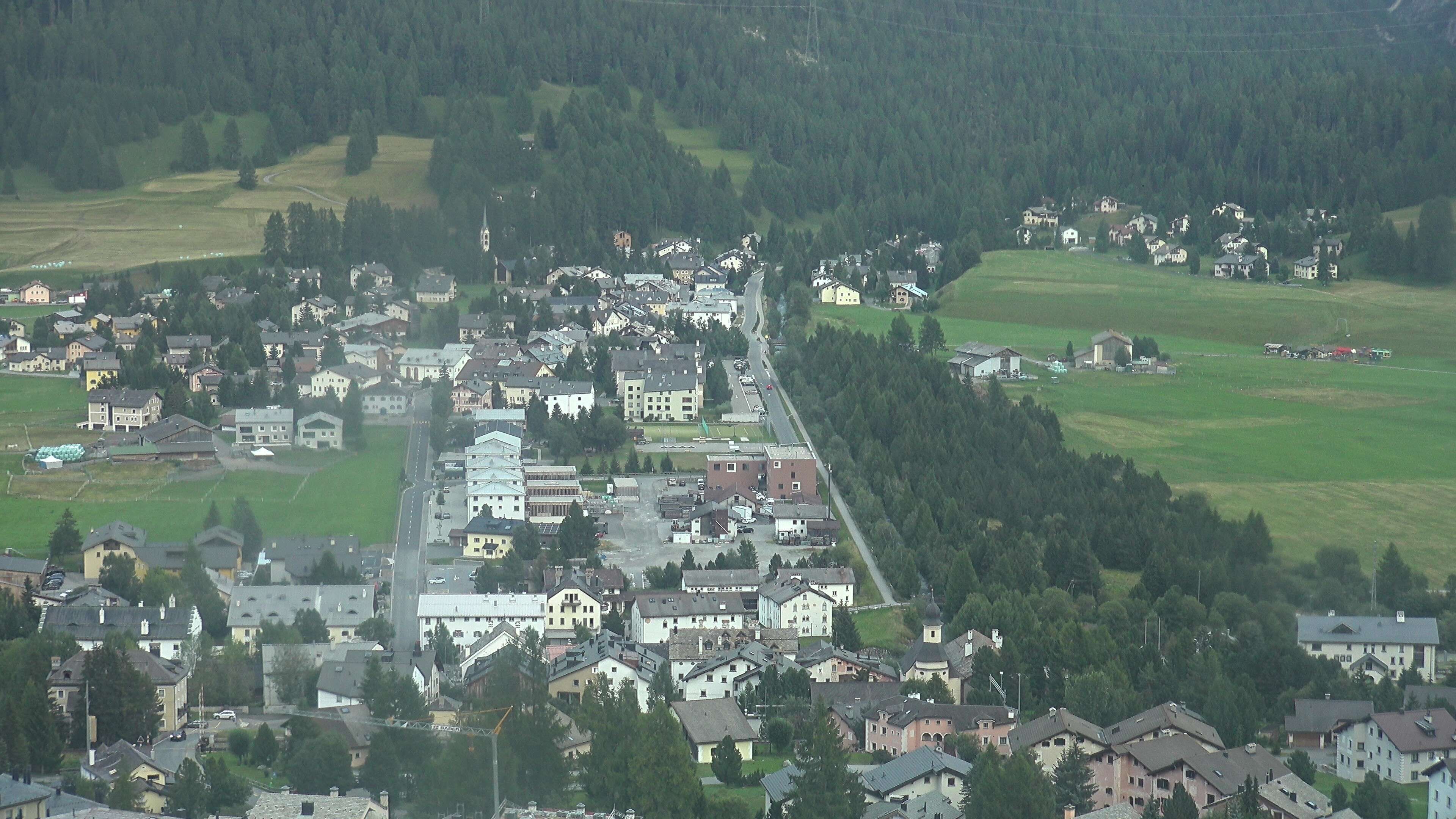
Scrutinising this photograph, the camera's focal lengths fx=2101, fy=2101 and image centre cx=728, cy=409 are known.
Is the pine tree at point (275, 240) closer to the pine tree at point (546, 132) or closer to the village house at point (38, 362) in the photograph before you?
the village house at point (38, 362)

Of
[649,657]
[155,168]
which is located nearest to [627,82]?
[155,168]

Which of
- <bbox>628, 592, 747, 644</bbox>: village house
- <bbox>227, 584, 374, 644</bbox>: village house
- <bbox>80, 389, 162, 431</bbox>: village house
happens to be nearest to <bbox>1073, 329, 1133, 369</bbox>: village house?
<bbox>628, 592, 747, 644</bbox>: village house

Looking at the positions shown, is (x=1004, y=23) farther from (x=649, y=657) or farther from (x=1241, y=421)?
(x=649, y=657)

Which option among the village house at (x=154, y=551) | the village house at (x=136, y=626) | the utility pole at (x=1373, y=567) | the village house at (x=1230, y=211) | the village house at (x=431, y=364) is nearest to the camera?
the village house at (x=136, y=626)

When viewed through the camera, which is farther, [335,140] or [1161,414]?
[335,140]

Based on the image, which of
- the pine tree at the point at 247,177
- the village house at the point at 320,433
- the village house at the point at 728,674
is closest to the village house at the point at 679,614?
the village house at the point at 728,674

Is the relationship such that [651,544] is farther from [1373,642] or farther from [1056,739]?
[1373,642]

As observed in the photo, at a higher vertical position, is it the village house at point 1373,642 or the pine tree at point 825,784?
the pine tree at point 825,784

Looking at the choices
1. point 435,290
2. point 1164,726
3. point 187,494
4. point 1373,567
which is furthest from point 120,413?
point 1164,726
